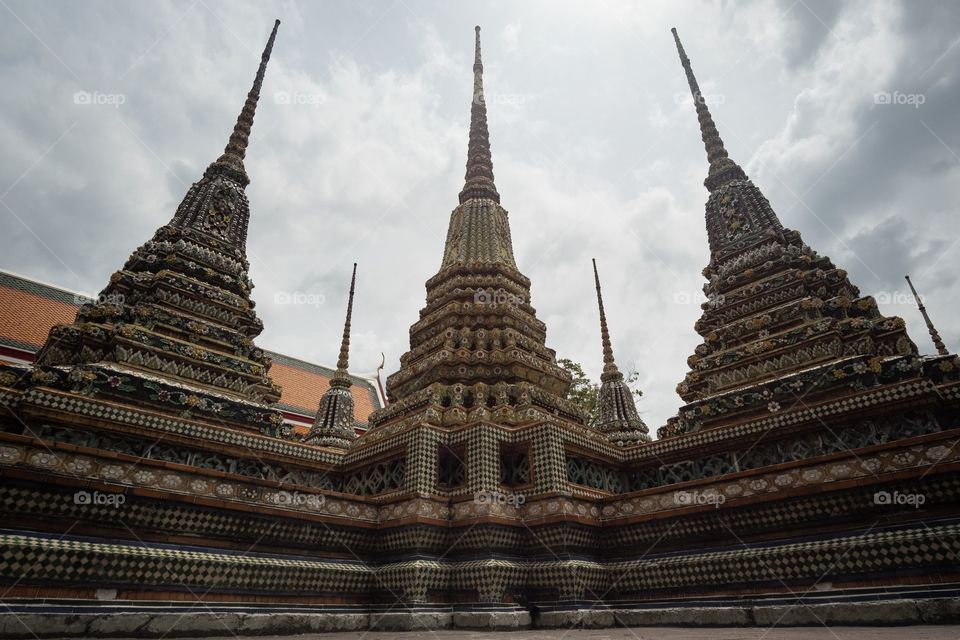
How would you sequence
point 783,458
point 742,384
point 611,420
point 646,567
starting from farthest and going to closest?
point 611,420 → point 742,384 → point 783,458 → point 646,567

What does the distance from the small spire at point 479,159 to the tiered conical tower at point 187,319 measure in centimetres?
611

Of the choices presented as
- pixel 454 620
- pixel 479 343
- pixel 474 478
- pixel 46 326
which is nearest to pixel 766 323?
pixel 479 343

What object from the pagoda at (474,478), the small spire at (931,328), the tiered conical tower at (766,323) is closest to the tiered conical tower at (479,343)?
the pagoda at (474,478)

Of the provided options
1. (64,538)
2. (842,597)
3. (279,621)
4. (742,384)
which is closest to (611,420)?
(742,384)

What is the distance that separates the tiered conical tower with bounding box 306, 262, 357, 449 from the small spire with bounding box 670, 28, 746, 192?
39.7 feet

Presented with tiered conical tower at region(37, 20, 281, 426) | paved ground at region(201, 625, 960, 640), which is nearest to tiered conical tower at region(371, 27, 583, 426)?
tiered conical tower at region(37, 20, 281, 426)

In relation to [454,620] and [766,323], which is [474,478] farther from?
[766,323]

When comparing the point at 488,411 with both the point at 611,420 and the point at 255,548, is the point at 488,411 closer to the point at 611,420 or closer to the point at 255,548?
the point at 255,548

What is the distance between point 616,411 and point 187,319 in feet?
38.2

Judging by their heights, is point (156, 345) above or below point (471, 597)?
above

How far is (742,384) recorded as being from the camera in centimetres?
1005

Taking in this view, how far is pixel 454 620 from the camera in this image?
262 inches

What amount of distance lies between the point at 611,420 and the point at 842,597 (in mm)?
10684

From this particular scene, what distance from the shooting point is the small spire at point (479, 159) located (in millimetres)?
15195
